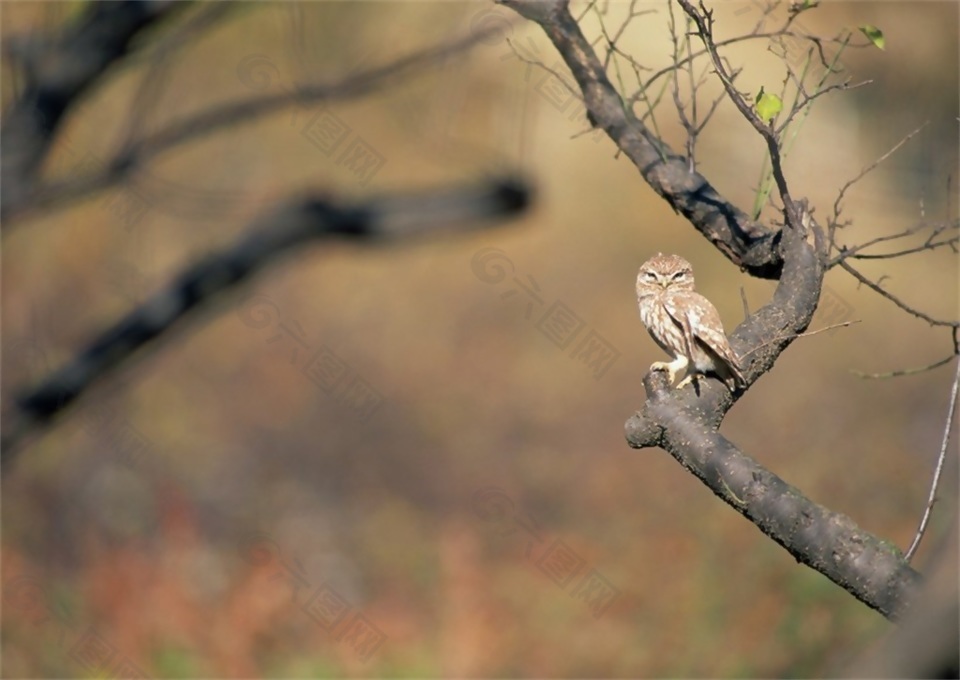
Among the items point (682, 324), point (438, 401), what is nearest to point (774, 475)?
point (682, 324)

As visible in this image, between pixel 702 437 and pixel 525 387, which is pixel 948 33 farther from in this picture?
pixel 702 437

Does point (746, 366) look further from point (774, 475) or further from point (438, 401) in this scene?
point (438, 401)

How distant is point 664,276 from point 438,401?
8.81 m

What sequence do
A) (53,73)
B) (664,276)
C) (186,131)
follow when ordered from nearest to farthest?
1. (664,276)
2. (53,73)
3. (186,131)

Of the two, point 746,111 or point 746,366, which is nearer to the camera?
point 746,111

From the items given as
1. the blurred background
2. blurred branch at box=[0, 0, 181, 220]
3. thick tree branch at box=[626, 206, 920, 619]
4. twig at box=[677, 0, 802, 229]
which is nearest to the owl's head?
thick tree branch at box=[626, 206, 920, 619]

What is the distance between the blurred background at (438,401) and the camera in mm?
7500

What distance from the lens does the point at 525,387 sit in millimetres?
11945

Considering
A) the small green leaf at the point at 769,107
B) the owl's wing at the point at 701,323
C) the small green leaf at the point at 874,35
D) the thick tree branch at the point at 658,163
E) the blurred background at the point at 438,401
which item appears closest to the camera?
the small green leaf at the point at 769,107

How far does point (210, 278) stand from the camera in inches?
199

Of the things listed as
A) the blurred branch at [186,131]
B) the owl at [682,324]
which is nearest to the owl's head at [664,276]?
the owl at [682,324]

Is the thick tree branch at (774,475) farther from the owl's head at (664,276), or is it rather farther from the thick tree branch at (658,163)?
the owl's head at (664,276)

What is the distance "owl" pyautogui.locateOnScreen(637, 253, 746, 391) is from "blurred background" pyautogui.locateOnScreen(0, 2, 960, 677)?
2.03 m

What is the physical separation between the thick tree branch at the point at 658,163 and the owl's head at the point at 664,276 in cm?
32
